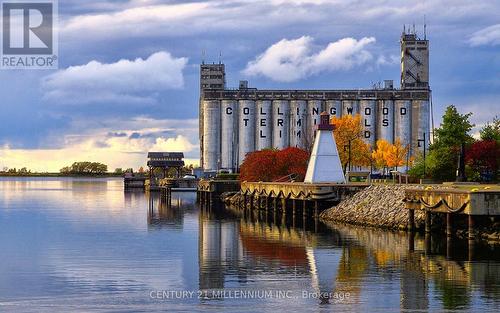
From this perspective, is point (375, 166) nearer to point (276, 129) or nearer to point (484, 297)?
point (276, 129)

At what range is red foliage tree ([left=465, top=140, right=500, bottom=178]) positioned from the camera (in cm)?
8294

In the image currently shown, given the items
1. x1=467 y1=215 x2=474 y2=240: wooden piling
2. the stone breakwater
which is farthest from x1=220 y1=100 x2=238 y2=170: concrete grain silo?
x1=467 y1=215 x2=474 y2=240: wooden piling

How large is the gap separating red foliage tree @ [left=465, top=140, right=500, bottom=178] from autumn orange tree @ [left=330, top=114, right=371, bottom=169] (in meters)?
34.1

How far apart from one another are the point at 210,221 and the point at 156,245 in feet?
79.9

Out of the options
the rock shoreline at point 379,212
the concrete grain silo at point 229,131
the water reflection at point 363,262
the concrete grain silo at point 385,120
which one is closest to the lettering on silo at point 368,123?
the concrete grain silo at point 385,120

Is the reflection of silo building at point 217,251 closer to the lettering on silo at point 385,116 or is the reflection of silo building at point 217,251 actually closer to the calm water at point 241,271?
the calm water at point 241,271

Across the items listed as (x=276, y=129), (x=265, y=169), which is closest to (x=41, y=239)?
(x=265, y=169)

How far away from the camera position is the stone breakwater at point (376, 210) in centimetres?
6397

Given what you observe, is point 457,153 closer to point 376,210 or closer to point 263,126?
point 376,210

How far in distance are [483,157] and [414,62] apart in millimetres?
83864

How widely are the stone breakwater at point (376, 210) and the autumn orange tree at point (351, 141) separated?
141 feet

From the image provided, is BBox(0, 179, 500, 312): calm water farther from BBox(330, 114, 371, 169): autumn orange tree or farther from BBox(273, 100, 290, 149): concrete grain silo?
BBox(273, 100, 290, 149): concrete grain silo

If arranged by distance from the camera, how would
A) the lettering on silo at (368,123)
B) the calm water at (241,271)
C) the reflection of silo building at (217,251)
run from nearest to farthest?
the calm water at (241,271) → the reflection of silo building at (217,251) → the lettering on silo at (368,123)

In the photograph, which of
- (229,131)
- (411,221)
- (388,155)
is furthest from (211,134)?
(411,221)
